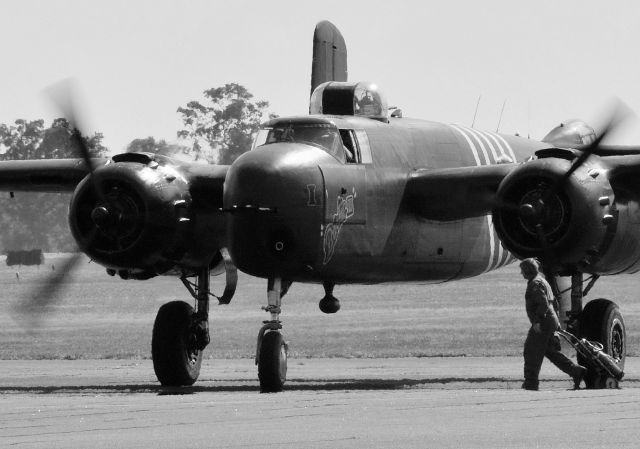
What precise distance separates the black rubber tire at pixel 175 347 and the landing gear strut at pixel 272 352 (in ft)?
10.8

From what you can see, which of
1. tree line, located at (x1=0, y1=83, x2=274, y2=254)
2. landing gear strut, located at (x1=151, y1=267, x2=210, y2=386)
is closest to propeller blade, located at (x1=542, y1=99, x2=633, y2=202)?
landing gear strut, located at (x1=151, y1=267, x2=210, y2=386)

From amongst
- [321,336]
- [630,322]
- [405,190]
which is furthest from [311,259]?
[630,322]

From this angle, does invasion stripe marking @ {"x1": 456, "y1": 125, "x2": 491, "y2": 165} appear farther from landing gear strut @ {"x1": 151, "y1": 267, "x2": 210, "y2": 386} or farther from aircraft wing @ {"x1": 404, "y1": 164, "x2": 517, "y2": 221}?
landing gear strut @ {"x1": 151, "y1": 267, "x2": 210, "y2": 386}

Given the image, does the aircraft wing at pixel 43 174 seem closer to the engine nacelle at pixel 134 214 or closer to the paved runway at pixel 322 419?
the engine nacelle at pixel 134 214

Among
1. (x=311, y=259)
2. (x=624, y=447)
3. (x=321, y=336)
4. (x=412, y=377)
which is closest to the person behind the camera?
(x=624, y=447)

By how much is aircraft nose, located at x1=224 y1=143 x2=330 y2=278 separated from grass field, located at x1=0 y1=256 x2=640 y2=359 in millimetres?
7822

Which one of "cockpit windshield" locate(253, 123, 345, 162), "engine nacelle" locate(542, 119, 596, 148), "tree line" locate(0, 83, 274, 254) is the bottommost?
"tree line" locate(0, 83, 274, 254)

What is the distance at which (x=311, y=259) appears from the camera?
2273 centimetres

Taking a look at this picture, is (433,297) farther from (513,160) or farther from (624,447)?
(624,447)

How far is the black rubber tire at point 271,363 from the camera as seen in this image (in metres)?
22.0

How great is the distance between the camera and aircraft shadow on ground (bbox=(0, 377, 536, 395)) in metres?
23.8

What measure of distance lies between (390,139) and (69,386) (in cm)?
626

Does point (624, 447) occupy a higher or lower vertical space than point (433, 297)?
higher

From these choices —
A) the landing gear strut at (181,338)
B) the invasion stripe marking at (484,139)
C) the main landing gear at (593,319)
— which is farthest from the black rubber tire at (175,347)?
the main landing gear at (593,319)
